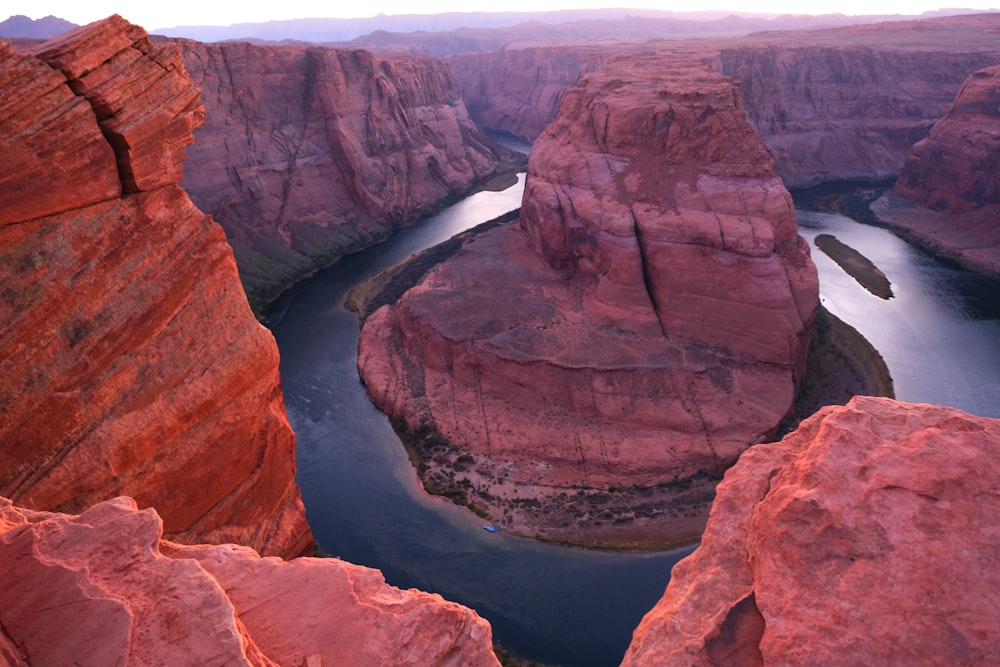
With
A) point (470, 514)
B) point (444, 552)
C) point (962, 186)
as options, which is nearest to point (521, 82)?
point (962, 186)

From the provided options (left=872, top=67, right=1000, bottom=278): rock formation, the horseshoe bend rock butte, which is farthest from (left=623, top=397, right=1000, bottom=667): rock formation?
(left=872, top=67, right=1000, bottom=278): rock formation

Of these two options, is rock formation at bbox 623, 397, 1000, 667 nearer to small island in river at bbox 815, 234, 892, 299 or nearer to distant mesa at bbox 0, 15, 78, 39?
small island in river at bbox 815, 234, 892, 299

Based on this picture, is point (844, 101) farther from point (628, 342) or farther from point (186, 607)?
point (186, 607)

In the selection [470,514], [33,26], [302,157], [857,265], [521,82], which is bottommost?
[470,514]

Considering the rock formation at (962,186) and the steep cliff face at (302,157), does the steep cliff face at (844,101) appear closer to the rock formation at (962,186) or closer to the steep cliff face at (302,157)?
the rock formation at (962,186)

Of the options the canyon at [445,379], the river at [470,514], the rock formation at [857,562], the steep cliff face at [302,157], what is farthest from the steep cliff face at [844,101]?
the rock formation at [857,562]

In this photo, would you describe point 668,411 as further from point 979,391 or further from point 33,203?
point 33,203
